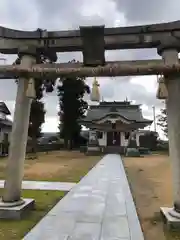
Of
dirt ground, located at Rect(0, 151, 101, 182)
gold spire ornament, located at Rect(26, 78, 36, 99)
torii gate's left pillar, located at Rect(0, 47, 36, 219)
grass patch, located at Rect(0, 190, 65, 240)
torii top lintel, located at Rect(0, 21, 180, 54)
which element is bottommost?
grass patch, located at Rect(0, 190, 65, 240)

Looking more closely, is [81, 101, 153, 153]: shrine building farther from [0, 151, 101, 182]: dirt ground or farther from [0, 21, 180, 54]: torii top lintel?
[0, 21, 180, 54]: torii top lintel

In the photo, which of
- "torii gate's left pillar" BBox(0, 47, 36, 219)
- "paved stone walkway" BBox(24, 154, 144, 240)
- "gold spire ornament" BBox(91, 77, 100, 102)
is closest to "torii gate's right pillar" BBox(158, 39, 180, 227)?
"paved stone walkway" BBox(24, 154, 144, 240)

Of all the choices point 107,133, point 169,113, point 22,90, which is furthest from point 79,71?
point 107,133

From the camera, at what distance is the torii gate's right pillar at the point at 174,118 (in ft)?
16.7

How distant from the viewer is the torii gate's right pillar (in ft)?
16.7

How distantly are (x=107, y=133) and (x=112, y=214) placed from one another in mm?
27136

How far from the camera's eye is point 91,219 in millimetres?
5258

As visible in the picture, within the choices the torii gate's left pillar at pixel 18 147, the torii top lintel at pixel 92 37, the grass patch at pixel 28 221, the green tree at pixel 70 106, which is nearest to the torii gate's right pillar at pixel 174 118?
the torii top lintel at pixel 92 37

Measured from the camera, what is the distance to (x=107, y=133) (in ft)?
107

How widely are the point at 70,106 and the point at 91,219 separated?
105 ft

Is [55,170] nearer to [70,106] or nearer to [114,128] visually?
[114,128]

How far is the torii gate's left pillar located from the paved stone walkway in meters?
0.80

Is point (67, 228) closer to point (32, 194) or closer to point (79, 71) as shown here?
point (79, 71)

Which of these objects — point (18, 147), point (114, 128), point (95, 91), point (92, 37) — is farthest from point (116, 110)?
point (18, 147)
